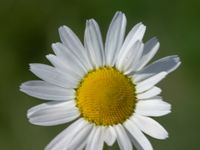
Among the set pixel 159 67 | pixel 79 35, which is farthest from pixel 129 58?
pixel 79 35

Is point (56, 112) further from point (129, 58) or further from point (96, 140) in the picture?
point (129, 58)

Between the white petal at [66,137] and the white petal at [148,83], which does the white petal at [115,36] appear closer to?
the white petal at [148,83]

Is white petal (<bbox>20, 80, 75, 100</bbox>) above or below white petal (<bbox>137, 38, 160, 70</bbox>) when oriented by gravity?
below

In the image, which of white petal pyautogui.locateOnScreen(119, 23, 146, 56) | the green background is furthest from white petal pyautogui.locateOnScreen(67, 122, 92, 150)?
the green background

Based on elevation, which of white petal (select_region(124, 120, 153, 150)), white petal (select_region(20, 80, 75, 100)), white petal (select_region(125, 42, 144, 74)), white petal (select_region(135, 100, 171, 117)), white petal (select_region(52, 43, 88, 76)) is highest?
white petal (select_region(52, 43, 88, 76))

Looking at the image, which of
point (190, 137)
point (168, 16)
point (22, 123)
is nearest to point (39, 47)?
point (22, 123)

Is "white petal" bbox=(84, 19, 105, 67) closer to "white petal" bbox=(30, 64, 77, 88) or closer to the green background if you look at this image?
"white petal" bbox=(30, 64, 77, 88)
